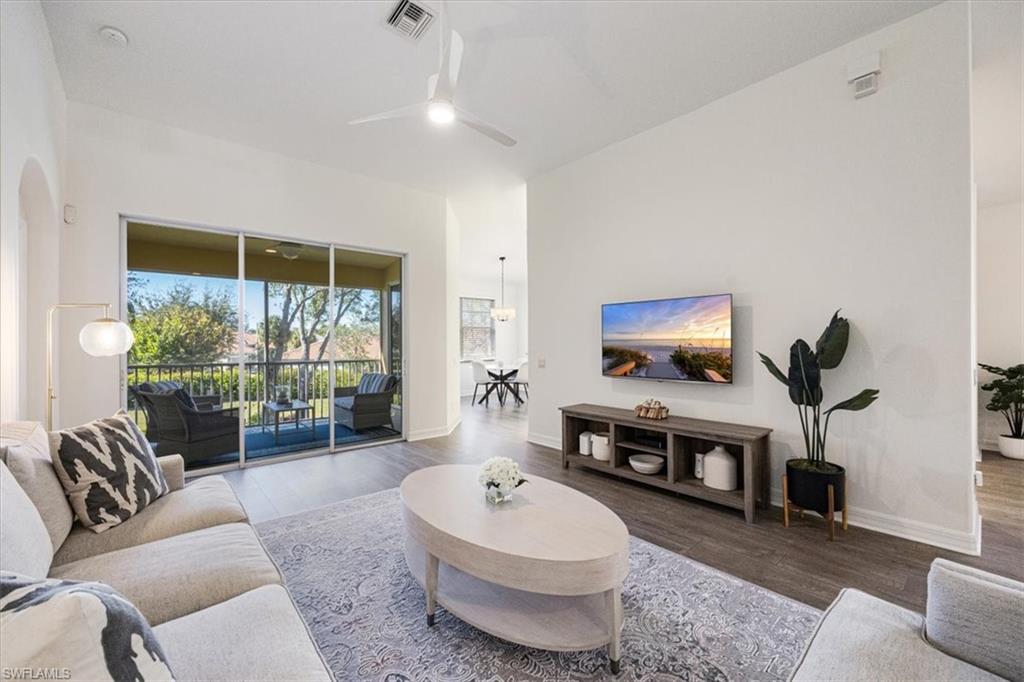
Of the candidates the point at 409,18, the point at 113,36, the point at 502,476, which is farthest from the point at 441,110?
the point at 113,36

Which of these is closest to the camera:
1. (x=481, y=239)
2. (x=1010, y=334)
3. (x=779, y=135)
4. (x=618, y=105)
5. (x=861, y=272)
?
(x=861, y=272)

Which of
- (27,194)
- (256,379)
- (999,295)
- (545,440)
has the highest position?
(27,194)

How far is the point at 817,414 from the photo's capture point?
285 centimetres

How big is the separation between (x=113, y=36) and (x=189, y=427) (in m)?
3.14

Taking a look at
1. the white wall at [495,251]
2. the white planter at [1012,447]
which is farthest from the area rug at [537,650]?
the white planter at [1012,447]

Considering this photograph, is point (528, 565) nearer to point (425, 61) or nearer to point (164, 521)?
point (164, 521)

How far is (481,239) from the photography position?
768cm

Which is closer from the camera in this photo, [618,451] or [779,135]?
[779,135]

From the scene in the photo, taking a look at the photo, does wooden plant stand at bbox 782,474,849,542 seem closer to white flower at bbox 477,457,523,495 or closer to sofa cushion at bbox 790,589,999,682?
sofa cushion at bbox 790,589,999,682

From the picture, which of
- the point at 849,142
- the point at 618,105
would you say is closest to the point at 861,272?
the point at 849,142

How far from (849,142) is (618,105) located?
1.70m

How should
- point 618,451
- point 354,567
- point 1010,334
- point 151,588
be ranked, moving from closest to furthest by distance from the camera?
point 151,588 < point 354,567 < point 618,451 < point 1010,334

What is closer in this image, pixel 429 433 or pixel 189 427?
pixel 189 427

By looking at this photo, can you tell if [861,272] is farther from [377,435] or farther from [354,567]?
[377,435]
